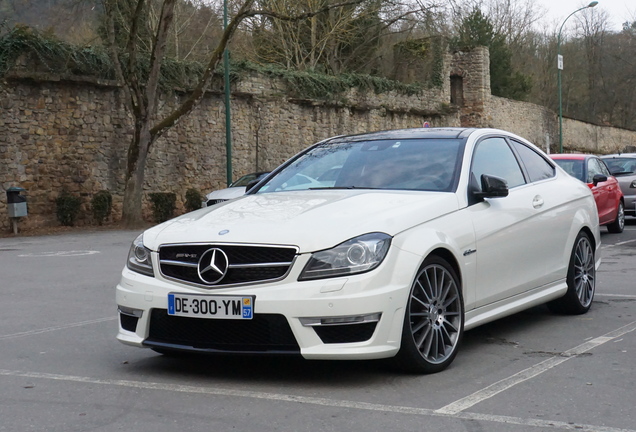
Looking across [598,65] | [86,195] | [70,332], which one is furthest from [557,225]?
Result: [598,65]

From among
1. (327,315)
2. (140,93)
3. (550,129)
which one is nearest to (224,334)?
(327,315)

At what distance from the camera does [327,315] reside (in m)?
5.04

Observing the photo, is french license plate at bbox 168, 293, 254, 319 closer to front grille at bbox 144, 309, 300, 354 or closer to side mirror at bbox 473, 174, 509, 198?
front grille at bbox 144, 309, 300, 354

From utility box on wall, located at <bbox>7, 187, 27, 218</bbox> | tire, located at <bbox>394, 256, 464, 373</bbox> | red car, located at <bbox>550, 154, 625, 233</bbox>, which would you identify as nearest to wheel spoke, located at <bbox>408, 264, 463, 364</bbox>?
tire, located at <bbox>394, 256, 464, 373</bbox>

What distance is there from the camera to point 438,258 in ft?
18.5

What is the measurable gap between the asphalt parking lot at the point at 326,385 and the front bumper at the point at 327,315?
0.24 metres

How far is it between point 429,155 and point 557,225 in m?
1.40

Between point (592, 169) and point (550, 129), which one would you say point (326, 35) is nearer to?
point (550, 129)

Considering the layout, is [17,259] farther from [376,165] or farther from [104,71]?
[104,71]

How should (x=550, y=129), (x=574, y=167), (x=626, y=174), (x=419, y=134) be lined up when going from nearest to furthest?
(x=419, y=134), (x=574, y=167), (x=626, y=174), (x=550, y=129)

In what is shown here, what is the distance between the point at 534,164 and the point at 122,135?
69.3 ft

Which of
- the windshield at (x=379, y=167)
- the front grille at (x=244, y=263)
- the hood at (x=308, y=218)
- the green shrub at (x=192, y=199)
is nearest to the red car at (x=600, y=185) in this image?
the windshield at (x=379, y=167)

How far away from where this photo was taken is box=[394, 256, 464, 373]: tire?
17.6ft

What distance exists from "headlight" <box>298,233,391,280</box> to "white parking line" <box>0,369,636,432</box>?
672mm
